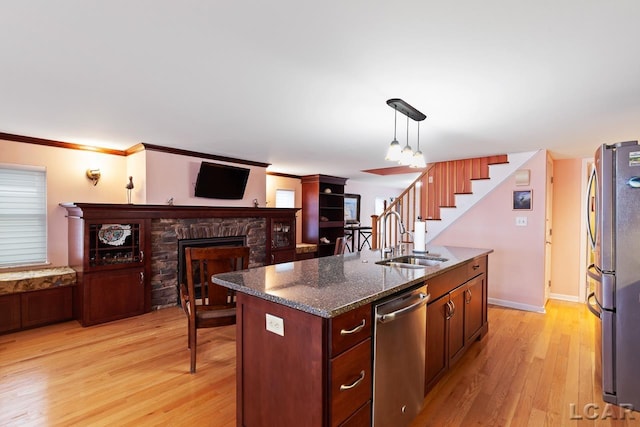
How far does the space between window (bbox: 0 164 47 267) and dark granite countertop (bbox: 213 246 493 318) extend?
3.36 m

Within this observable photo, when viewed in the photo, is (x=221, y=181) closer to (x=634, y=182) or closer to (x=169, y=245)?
(x=169, y=245)

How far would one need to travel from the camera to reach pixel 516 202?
4363 mm

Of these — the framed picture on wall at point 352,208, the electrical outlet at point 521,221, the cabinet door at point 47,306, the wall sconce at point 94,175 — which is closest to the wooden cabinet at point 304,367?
the cabinet door at point 47,306

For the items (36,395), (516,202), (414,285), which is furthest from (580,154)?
(36,395)

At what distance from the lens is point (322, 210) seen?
740cm

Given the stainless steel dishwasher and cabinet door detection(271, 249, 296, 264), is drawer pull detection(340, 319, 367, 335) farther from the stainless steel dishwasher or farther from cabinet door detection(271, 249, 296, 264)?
cabinet door detection(271, 249, 296, 264)

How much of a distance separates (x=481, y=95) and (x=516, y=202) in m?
2.60

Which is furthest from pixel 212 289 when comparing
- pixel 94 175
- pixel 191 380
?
pixel 94 175

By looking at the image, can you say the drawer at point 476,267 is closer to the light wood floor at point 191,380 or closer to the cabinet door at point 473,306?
the cabinet door at point 473,306

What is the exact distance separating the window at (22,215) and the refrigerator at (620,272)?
5.57m

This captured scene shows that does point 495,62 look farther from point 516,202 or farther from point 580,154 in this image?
point 580,154

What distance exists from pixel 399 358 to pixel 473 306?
1.46 m

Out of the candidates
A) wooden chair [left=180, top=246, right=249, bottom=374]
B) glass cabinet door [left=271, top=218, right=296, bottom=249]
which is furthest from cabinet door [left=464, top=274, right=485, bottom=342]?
glass cabinet door [left=271, top=218, right=296, bottom=249]

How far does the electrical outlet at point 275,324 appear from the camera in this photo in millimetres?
1481
